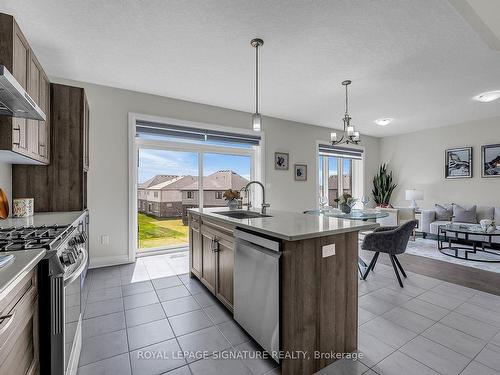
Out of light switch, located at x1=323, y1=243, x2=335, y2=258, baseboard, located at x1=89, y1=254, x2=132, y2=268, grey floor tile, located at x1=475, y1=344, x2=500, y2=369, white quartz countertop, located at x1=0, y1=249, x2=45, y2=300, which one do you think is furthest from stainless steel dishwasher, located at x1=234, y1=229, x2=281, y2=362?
baseboard, located at x1=89, y1=254, x2=132, y2=268

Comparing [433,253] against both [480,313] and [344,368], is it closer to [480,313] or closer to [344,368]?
[480,313]

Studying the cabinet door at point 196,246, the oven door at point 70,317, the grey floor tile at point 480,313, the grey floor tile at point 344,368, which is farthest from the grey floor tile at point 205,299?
the grey floor tile at point 480,313

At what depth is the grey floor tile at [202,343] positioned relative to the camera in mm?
1753

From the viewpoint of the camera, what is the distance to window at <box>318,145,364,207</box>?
6.14 m

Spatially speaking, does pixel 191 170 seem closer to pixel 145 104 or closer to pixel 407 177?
pixel 145 104

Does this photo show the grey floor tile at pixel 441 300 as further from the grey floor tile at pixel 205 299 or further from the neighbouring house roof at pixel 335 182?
the neighbouring house roof at pixel 335 182

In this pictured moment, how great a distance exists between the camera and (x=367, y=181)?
6.73 metres

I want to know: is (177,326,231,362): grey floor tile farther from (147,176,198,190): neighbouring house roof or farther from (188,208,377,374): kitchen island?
(147,176,198,190): neighbouring house roof

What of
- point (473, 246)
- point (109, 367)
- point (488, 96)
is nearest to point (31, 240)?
point (109, 367)

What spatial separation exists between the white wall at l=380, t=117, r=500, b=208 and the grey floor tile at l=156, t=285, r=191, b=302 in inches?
239

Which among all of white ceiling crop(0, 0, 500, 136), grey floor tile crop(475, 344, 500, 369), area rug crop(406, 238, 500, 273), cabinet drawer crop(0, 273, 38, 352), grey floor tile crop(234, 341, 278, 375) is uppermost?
white ceiling crop(0, 0, 500, 136)

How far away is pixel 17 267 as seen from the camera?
2.85ft

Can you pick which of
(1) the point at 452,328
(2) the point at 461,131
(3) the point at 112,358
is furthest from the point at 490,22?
(2) the point at 461,131

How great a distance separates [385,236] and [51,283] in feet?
9.84
